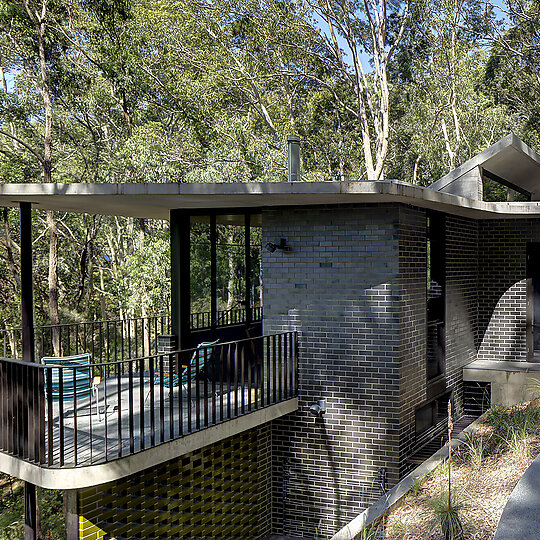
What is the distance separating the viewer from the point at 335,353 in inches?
302

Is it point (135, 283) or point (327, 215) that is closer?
point (327, 215)

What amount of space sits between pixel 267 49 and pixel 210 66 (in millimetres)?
2258

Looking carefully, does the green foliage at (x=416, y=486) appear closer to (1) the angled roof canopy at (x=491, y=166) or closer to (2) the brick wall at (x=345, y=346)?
(2) the brick wall at (x=345, y=346)

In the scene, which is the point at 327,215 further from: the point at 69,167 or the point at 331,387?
the point at 69,167

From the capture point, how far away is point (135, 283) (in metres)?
17.2

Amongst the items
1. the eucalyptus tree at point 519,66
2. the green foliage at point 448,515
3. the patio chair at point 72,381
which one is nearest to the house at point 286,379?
the patio chair at point 72,381

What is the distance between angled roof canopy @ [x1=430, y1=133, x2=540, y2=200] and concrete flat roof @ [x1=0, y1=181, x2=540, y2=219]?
1858mm

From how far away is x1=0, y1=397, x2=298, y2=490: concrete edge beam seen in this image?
4918mm

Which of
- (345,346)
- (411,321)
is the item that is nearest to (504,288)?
(411,321)

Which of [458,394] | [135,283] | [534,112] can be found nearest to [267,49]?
[135,283]

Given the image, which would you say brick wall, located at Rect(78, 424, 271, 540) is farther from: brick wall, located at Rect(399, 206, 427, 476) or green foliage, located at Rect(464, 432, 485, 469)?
green foliage, located at Rect(464, 432, 485, 469)

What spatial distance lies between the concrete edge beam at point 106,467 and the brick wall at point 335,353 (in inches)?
68.1

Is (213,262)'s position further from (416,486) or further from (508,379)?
(508,379)

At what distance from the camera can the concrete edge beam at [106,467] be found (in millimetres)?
4918
